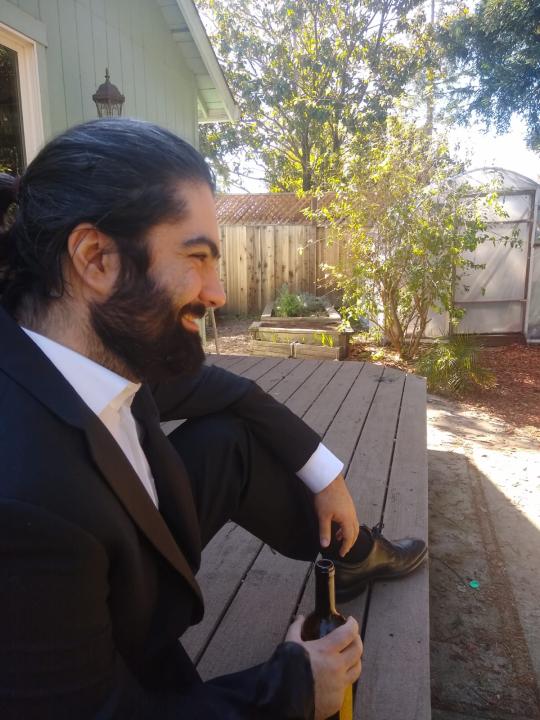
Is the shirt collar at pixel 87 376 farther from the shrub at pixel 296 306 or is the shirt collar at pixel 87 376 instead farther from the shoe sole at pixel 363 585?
the shrub at pixel 296 306

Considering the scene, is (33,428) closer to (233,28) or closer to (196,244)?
(196,244)

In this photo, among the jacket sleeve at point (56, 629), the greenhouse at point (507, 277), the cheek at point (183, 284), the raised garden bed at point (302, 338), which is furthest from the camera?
the greenhouse at point (507, 277)

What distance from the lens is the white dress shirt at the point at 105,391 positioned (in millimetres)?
921

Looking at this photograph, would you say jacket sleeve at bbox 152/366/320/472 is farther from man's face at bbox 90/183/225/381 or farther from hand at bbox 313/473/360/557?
man's face at bbox 90/183/225/381

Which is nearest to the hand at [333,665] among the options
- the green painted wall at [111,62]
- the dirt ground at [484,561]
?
the dirt ground at [484,561]

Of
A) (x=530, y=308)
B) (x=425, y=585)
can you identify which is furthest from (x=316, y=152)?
(x=425, y=585)

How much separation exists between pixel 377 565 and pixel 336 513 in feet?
0.86

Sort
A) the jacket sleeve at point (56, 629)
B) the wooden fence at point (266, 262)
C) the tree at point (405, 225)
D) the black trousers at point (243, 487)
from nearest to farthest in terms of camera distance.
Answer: the jacket sleeve at point (56, 629), the black trousers at point (243, 487), the tree at point (405, 225), the wooden fence at point (266, 262)

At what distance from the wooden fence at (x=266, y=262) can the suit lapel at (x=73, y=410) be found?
9.53 meters

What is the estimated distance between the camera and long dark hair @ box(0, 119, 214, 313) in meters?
0.94

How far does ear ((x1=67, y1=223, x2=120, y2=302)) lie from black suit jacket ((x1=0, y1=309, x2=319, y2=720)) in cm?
15

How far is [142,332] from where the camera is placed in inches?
40.1

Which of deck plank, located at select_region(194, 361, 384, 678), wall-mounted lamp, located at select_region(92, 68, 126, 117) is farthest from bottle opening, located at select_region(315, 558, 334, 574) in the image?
wall-mounted lamp, located at select_region(92, 68, 126, 117)

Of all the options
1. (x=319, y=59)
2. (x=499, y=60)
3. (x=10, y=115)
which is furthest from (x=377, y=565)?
(x=319, y=59)
